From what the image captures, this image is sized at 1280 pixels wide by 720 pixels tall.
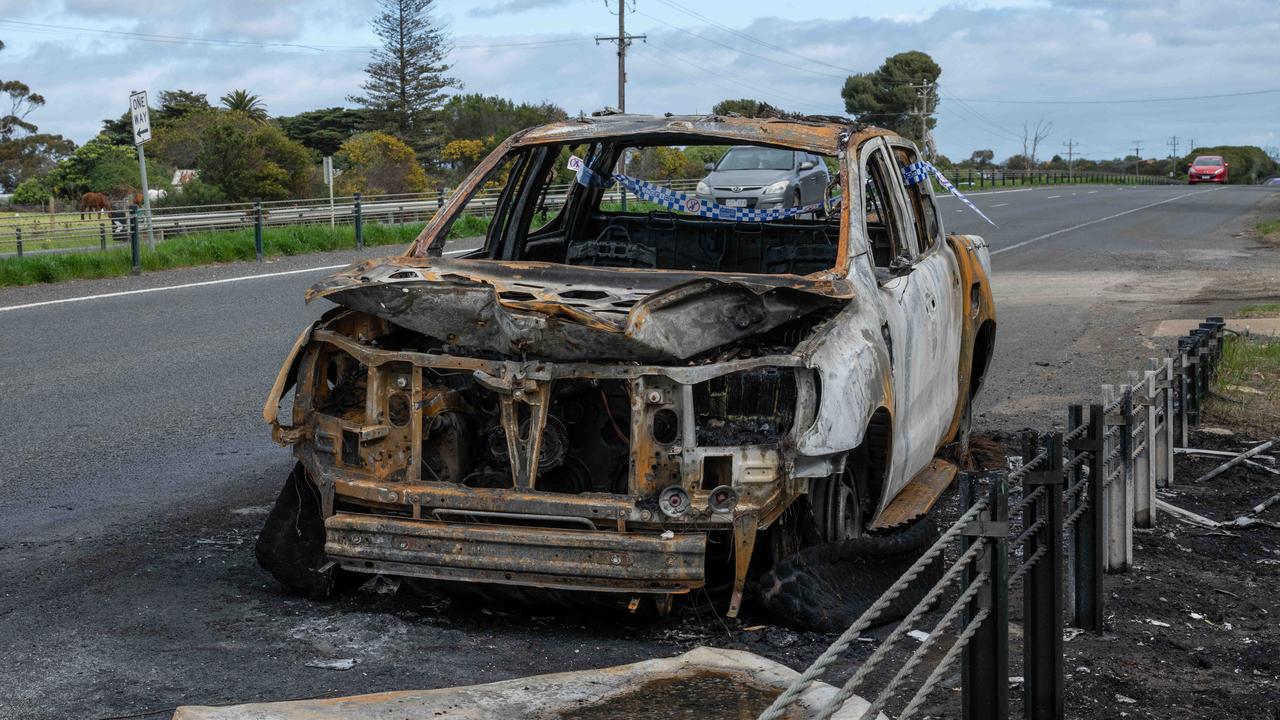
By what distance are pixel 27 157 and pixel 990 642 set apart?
7337 cm

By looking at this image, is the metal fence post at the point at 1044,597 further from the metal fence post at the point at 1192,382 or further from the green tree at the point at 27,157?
the green tree at the point at 27,157

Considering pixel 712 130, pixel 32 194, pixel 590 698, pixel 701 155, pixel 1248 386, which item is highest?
pixel 701 155

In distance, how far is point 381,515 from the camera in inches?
210

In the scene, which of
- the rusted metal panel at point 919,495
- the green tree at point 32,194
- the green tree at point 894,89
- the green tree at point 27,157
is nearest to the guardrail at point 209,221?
the rusted metal panel at point 919,495

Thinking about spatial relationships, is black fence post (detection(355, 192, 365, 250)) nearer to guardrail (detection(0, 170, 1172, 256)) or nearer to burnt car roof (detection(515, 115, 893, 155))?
guardrail (detection(0, 170, 1172, 256))

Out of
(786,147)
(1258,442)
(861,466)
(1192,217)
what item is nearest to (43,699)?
(861,466)

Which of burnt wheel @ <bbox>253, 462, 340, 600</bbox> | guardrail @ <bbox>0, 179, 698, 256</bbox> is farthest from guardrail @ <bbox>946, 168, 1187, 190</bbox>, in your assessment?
burnt wheel @ <bbox>253, 462, 340, 600</bbox>

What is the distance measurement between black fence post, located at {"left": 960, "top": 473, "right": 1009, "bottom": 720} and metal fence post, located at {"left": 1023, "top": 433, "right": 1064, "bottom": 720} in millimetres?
694

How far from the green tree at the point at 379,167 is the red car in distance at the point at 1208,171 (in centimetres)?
4091

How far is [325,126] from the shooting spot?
87812 mm

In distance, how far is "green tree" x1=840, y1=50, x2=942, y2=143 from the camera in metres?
101

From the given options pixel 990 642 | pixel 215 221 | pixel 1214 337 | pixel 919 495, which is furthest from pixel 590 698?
pixel 215 221

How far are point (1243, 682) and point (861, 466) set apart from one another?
1.59 m

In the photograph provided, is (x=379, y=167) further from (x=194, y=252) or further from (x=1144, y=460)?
(x=1144, y=460)
